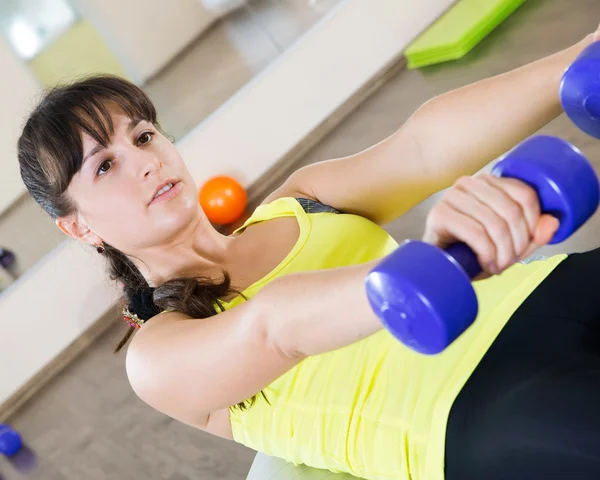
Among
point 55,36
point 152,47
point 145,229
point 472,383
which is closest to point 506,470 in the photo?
point 472,383

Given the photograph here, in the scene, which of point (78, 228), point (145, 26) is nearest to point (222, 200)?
point (145, 26)

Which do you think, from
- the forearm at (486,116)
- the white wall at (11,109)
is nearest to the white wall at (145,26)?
the white wall at (11,109)

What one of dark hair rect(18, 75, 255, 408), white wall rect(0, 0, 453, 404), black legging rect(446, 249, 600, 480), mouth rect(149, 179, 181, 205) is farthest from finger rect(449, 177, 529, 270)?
white wall rect(0, 0, 453, 404)

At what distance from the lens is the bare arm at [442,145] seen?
3.46 feet

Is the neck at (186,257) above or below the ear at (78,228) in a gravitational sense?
below

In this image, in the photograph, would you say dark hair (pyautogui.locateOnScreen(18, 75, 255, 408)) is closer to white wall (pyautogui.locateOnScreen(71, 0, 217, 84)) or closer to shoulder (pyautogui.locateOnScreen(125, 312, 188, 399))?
shoulder (pyautogui.locateOnScreen(125, 312, 188, 399))

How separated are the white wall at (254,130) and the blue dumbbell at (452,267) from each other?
7.90 ft

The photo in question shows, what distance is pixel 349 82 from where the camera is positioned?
10.5 ft

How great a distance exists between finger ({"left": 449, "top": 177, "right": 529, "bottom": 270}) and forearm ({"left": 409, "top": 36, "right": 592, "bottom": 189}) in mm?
466

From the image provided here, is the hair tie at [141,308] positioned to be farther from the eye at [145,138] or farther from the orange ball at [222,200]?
the orange ball at [222,200]

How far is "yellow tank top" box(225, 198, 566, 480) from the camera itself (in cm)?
94

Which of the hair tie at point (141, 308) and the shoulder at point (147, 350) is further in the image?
the hair tie at point (141, 308)

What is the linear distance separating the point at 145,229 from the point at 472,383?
0.65 metres

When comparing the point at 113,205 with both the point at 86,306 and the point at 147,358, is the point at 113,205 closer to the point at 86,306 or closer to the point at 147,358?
the point at 147,358
